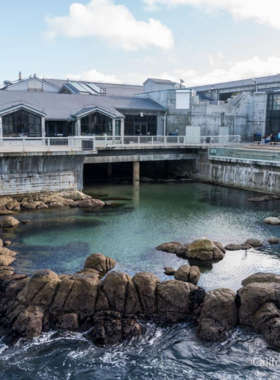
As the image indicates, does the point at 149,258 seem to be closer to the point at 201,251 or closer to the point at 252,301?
the point at 201,251

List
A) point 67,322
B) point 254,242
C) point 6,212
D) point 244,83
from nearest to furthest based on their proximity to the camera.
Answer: point 67,322, point 254,242, point 6,212, point 244,83

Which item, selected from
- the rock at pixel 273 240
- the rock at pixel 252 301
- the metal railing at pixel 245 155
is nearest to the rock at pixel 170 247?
the rock at pixel 273 240

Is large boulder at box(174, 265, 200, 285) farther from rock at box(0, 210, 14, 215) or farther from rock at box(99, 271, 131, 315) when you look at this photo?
rock at box(0, 210, 14, 215)

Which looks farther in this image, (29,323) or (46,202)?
(46,202)

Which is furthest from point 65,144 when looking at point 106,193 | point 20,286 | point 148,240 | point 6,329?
point 6,329

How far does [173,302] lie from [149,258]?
462 cm

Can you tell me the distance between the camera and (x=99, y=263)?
16250 millimetres

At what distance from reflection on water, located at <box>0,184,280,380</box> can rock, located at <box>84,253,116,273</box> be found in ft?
1.80

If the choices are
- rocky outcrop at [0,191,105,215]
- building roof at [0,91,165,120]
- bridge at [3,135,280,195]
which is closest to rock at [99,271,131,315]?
rocky outcrop at [0,191,105,215]

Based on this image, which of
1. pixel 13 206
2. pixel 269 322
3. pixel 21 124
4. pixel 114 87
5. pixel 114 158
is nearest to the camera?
pixel 269 322

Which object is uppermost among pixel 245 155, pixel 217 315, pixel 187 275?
pixel 245 155

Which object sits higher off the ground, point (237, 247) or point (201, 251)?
point (201, 251)

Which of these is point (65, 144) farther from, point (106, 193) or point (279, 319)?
point (279, 319)

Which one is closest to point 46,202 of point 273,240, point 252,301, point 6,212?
point 6,212
